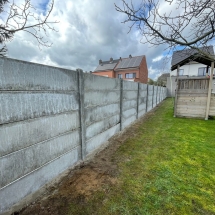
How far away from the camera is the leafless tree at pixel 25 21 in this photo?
132 inches

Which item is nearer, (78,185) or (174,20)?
(78,185)

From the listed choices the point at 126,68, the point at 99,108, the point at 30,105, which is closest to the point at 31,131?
the point at 30,105

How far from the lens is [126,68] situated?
27.7 m

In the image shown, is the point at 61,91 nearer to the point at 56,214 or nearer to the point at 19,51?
the point at 56,214

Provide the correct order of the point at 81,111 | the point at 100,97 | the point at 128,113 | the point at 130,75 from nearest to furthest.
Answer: the point at 81,111 < the point at 100,97 < the point at 128,113 < the point at 130,75

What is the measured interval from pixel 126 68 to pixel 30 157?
93.0 ft

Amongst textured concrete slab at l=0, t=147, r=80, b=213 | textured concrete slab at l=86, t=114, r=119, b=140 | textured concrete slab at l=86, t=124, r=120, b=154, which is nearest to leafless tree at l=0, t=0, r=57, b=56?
textured concrete slab at l=86, t=114, r=119, b=140

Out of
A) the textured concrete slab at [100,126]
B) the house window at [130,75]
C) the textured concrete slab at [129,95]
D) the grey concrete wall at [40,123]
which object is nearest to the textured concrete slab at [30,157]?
the grey concrete wall at [40,123]

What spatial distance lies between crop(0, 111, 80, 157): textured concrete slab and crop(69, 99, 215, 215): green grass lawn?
1.00 m

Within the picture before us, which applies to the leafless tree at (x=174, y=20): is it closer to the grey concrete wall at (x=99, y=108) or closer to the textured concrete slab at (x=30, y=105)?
the grey concrete wall at (x=99, y=108)

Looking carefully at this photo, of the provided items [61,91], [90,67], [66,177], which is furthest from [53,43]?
[90,67]

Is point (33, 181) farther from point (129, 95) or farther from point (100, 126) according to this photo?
point (129, 95)

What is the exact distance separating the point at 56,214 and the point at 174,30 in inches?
146

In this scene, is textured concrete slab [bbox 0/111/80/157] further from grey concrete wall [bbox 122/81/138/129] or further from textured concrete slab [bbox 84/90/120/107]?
grey concrete wall [bbox 122/81/138/129]
